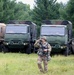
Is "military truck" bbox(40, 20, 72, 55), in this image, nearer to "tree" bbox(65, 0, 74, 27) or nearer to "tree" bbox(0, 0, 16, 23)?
"tree" bbox(65, 0, 74, 27)

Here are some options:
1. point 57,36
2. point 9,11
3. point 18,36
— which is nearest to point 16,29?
point 18,36

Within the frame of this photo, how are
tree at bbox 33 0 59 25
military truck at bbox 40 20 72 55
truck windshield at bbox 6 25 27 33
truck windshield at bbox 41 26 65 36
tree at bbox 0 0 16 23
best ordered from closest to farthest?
military truck at bbox 40 20 72 55
truck windshield at bbox 41 26 65 36
truck windshield at bbox 6 25 27 33
tree at bbox 0 0 16 23
tree at bbox 33 0 59 25

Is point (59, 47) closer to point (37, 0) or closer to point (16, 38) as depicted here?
point (16, 38)

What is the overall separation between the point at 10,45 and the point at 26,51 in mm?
1628

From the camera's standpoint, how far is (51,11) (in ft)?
179

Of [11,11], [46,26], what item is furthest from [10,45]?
[11,11]

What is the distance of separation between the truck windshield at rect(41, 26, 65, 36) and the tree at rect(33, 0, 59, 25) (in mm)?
24478

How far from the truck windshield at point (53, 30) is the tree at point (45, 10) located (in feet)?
80.3

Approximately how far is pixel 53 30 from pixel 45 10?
999 inches

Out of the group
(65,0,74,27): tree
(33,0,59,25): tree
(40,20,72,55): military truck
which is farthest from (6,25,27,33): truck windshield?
(33,0,59,25): tree

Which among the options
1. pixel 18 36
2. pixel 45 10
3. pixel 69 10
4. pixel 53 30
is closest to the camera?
pixel 53 30

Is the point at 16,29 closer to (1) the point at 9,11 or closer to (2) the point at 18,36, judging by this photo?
(2) the point at 18,36

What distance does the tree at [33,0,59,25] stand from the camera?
5488 cm

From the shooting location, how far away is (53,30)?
2995cm
